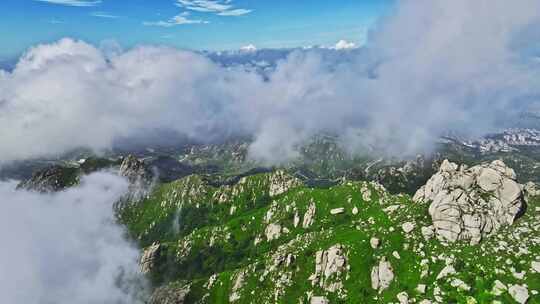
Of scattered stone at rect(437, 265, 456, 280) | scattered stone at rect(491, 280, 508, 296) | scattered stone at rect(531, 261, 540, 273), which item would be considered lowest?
scattered stone at rect(437, 265, 456, 280)

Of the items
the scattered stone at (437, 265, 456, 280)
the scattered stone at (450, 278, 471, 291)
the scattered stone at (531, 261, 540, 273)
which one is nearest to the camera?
the scattered stone at (531, 261, 540, 273)

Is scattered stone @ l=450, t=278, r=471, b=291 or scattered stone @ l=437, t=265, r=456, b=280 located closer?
scattered stone @ l=450, t=278, r=471, b=291

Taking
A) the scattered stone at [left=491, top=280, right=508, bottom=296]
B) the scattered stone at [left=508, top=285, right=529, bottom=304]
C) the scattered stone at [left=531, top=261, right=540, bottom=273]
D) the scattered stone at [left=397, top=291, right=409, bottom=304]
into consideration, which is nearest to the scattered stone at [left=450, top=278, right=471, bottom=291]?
the scattered stone at [left=491, top=280, right=508, bottom=296]

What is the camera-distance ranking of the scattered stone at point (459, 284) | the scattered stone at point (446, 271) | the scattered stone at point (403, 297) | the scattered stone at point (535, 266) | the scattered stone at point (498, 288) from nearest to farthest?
the scattered stone at point (498, 288) → the scattered stone at point (535, 266) → the scattered stone at point (459, 284) → the scattered stone at point (446, 271) → the scattered stone at point (403, 297)

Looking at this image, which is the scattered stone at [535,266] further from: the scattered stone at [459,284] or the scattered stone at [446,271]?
the scattered stone at [446,271]

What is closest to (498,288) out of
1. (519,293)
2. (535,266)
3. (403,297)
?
(519,293)

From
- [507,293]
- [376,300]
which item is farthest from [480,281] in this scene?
[376,300]

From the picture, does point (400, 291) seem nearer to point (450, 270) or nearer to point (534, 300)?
point (450, 270)

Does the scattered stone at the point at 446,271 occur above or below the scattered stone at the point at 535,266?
below

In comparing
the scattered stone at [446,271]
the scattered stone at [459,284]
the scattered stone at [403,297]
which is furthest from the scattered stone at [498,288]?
the scattered stone at [403,297]

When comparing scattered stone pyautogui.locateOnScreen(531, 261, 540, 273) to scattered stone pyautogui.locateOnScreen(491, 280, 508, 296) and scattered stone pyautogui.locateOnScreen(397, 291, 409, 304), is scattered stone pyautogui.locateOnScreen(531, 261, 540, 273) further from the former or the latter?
scattered stone pyautogui.locateOnScreen(397, 291, 409, 304)

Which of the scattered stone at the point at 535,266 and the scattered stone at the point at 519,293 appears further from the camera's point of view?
the scattered stone at the point at 535,266
